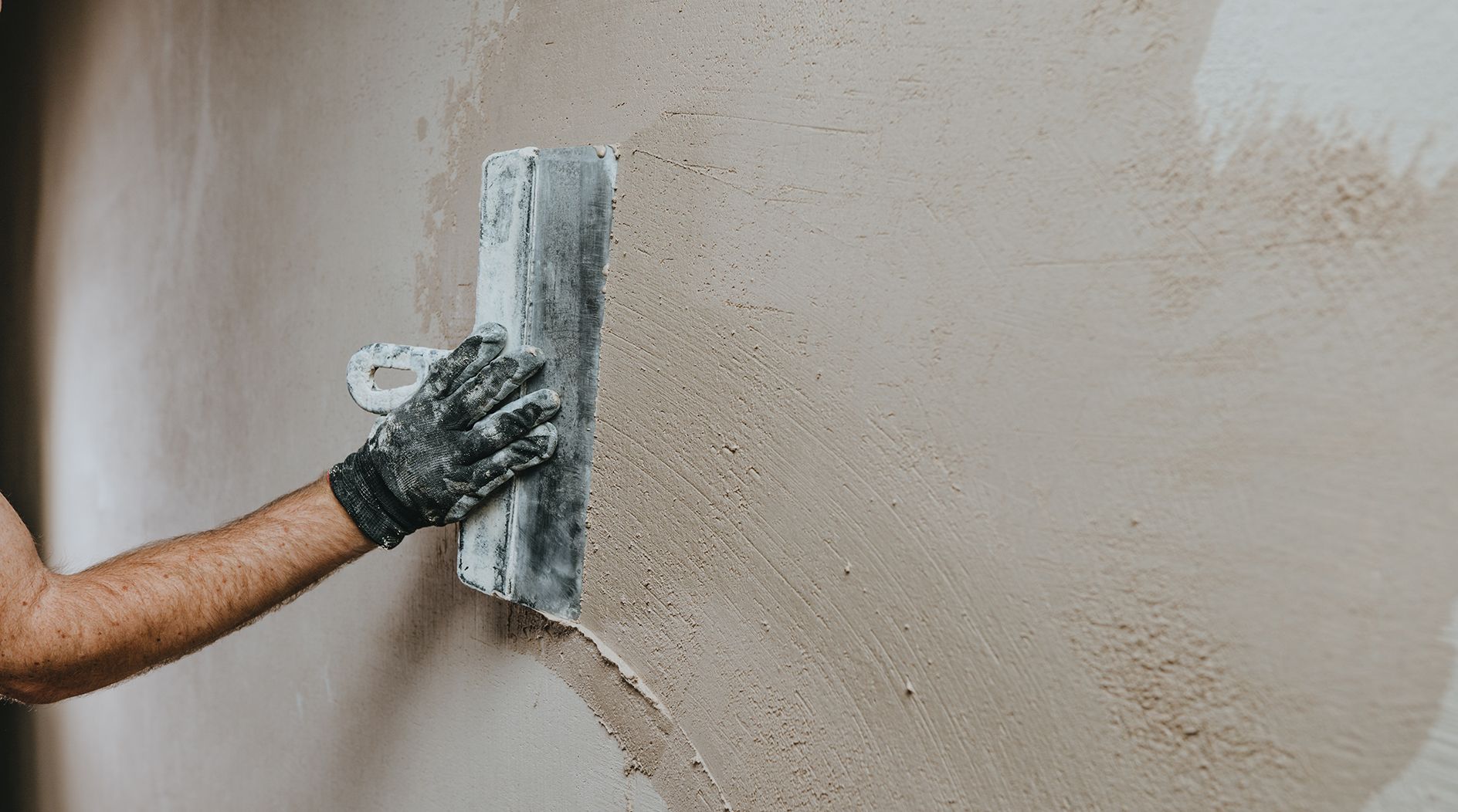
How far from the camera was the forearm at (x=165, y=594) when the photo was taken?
92 cm

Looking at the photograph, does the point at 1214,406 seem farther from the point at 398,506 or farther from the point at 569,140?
the point at 398,506

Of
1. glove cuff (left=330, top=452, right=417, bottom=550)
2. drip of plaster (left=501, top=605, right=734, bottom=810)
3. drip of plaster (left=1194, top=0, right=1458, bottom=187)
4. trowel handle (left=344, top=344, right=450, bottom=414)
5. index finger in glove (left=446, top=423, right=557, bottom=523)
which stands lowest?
drip of plaster (left=501, top=605, right=734, bottom=810)

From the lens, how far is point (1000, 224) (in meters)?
0.59

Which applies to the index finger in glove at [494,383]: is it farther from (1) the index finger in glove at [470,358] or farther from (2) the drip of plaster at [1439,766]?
(2) the drip of plaster at [1439,766]

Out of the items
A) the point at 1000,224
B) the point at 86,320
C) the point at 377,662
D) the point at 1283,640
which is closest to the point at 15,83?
the point at 86,320

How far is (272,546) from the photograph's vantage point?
1.03m

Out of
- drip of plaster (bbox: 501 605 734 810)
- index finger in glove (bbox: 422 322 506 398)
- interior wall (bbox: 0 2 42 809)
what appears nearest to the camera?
drip of plaster (bbox: 501 605 734 810)

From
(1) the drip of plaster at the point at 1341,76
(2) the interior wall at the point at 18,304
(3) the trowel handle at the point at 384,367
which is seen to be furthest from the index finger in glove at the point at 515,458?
(2) the interior wall at the point at 18,304

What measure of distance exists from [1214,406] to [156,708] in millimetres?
2358

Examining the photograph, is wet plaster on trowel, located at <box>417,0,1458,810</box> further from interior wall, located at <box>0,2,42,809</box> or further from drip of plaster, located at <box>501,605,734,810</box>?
interior wall, located at <box>0,2,42,809</box>

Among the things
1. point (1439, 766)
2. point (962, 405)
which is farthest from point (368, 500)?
point (1439, 766)

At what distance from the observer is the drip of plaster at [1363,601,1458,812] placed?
1.35ft

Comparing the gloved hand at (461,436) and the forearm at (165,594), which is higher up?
the gloved hand at (461,436)

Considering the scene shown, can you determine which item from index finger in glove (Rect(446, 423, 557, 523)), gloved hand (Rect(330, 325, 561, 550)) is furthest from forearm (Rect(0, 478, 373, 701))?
index finger in glove (Rect(446, 423, 557, 523))
